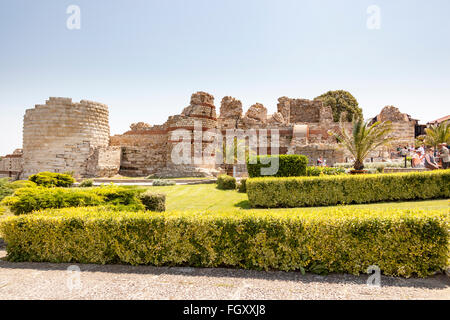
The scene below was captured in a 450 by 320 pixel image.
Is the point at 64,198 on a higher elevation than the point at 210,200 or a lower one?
higher

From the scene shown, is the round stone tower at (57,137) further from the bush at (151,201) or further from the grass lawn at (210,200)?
the bush at (151,201)

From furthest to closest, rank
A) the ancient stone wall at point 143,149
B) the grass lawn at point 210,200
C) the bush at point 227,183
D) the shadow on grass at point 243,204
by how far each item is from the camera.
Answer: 1. the ancient stone wall at point 143,149
2. the bush at point 227,183
3. the shadow on grass at point 243,204
4. the grass lawn at point 210,200

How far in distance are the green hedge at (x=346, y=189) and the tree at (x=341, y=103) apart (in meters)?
39.3

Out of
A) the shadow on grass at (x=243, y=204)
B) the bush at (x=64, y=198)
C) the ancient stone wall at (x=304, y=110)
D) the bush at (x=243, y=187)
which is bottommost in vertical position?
the shadow on grass at (x=243, y=204)

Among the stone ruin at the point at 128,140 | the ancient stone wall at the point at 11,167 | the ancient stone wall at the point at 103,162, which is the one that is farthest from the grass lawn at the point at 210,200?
the ancient stone wall at the point at 11,167

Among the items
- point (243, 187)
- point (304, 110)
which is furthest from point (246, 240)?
point (304, 110)

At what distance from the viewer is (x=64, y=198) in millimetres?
6977

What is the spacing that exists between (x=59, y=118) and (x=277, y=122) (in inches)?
759

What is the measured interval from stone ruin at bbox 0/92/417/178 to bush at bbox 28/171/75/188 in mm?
7929

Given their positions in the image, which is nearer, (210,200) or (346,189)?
(346,189)

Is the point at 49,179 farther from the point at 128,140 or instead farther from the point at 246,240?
the point at 128,140

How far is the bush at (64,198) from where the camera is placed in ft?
21.4

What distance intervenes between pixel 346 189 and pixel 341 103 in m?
43.5

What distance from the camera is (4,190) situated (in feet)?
25.3
